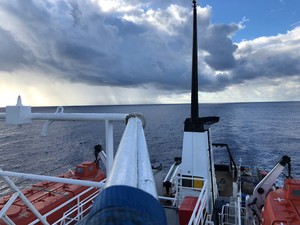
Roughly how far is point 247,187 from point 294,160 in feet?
78.6

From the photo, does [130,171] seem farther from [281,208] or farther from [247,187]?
[247,187]

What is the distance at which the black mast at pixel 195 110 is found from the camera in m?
12.6

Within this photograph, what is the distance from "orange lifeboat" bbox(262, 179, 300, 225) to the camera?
8.68 metres

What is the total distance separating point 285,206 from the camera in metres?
9.69

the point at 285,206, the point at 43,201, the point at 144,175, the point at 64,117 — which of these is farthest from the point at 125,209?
the point at 43,201

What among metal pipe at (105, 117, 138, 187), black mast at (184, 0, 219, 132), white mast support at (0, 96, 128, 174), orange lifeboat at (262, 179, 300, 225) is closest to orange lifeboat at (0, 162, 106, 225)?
black mast at (184, 0, 219, 132)

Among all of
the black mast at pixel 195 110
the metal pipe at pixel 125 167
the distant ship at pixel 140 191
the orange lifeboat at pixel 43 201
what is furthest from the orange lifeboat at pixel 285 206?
the metal pipe at pixel 125 167

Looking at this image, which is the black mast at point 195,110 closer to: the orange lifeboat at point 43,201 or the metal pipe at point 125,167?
the orange lifeboat at point 43,201

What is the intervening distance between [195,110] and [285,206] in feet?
18.4

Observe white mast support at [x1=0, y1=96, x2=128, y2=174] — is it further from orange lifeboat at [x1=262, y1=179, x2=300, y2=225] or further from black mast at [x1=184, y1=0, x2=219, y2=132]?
black mast at [x1=184, y1=0, x2=219, y2=132]

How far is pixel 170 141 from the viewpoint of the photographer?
196 ft

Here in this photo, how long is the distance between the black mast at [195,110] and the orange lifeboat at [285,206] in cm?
423

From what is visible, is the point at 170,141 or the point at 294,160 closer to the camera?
the point at 294,160

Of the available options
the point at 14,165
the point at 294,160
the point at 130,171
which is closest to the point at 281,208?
the point at 130,171
